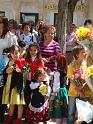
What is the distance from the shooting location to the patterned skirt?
7.40 meters

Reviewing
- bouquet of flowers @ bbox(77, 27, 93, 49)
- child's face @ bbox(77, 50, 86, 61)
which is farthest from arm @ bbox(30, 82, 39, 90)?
bouquet of flowers @ bbox(77, 27, 93, 49)

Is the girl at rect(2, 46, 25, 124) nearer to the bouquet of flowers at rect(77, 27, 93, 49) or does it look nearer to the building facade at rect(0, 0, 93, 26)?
the bouquet of flowers at rect(77, 27, 93, 49)

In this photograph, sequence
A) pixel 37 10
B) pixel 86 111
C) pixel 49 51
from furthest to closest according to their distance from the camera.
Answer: pixel 37 10
pixel 49 51
pixel 86 111

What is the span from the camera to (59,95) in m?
7.46

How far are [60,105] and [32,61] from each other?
0.97 metres

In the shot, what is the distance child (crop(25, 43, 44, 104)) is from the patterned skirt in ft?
1.89

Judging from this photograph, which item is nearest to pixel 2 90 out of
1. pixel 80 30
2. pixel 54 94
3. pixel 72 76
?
pixel 54 94

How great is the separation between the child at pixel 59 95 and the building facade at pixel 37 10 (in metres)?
17.9

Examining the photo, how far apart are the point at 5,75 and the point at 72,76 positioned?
4.66 feet

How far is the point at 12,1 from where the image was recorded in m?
25.5

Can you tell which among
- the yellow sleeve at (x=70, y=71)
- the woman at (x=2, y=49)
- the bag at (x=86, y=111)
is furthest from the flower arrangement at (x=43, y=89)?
the bag at (x=86, y=111)

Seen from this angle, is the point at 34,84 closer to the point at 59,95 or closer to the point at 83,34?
the point at 59,95

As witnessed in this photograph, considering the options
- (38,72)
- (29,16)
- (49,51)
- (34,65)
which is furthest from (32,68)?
(29,16)

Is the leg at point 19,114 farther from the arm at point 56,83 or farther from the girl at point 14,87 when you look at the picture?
the arm at point 56,83
